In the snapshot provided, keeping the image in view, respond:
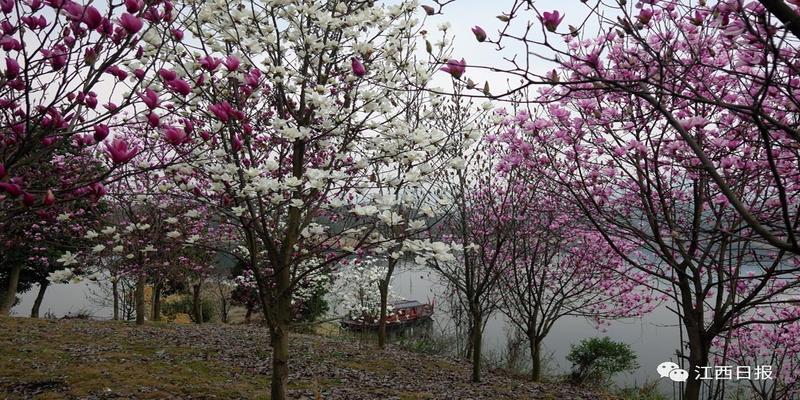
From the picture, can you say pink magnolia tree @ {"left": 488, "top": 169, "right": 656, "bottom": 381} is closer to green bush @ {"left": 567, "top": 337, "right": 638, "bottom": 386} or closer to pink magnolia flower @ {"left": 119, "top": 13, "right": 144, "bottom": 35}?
green bush @ {"left": 567, "top": 337, "right": 638, "bottom": 386}

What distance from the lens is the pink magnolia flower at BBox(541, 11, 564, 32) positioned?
1656mm

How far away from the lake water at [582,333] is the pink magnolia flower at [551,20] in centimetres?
729

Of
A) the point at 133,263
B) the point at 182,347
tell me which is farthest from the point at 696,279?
the point at 133,263

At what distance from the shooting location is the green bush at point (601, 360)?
9477 mm

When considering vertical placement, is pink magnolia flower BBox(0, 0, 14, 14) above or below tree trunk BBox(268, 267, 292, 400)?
above

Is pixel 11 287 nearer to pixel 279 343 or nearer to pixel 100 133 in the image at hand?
pixel 279 343

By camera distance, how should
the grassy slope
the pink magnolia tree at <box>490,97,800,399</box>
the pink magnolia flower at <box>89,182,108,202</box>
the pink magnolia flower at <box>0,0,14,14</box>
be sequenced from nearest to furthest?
the pink magnolia flower at <box>0,0,14,14</box>, the pink magnolia flower at <box>89,182,108,202</box>, the pink magnolia tree at <box>490,97,800,399</box>, the grassy slope

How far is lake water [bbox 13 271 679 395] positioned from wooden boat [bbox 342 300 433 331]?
76 centimetres

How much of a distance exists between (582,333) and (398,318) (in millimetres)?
5538

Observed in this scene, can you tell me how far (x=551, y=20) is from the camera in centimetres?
166

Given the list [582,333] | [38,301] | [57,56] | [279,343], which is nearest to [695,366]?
[279,343]

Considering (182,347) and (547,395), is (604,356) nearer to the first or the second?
(547,395)

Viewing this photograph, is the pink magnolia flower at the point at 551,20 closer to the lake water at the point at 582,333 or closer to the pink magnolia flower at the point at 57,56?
the pink magnolia flower at the point at 57,56

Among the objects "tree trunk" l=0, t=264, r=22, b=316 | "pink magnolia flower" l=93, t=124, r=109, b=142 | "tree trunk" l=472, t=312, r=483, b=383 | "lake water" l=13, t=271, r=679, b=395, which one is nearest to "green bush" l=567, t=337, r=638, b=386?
"lake water" l=13, t=271, r=679, b=395
